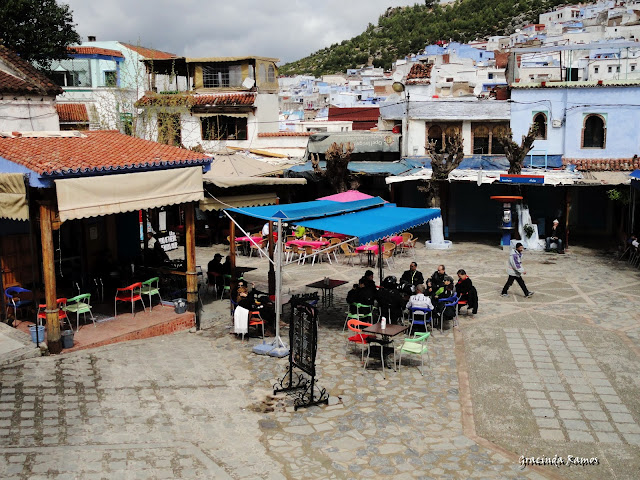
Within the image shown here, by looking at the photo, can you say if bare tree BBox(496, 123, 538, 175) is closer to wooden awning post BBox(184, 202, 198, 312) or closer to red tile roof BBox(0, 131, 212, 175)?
red tile roof BBox(0, 131, 212, 175)

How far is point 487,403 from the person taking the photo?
9.98m

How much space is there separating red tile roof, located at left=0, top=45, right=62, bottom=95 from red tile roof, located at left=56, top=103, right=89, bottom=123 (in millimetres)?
15188

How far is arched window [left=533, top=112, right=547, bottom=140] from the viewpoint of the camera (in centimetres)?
2629

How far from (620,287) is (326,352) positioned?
9.70 meters

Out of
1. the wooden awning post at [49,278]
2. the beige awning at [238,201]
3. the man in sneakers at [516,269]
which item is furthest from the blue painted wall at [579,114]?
the wooden awning post at [49,278]

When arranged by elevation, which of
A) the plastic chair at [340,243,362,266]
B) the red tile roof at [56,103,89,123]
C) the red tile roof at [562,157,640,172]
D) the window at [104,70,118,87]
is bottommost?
the plastic chair at [340,243,362,266]

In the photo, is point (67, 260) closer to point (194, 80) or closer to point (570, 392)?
point (570, 392)

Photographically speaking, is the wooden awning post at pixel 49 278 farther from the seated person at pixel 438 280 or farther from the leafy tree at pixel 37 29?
the leafy tree at pixel 37 29

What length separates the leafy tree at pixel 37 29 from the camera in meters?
29.7

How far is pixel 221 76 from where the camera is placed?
33.1m

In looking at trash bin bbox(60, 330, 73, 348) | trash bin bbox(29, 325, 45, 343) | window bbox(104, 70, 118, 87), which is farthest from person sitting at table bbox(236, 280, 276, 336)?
window bbox(104, 70, 118, 87)

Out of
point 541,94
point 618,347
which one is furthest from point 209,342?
point 541,94

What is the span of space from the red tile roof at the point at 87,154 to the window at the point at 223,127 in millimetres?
17415

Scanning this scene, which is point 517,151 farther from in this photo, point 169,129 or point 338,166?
point 169,129
